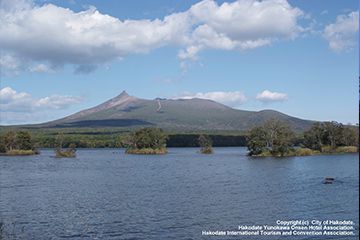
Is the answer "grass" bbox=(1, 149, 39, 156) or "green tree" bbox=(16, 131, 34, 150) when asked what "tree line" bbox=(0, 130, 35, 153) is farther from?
"grass" bbox=(1, 149, 39, 156)

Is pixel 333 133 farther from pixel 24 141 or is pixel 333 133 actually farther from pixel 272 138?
pixel 24 141

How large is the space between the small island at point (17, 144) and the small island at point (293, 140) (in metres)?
79.5

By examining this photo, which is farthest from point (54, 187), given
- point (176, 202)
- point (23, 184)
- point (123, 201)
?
point (176, 202)

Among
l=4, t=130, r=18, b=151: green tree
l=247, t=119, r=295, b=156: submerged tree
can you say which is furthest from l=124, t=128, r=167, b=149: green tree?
l=247, t=119, r=295, b=156: submerged tree

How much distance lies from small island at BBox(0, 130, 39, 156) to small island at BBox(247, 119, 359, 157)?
7954 cm

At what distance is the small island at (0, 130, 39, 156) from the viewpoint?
16459 centimetres

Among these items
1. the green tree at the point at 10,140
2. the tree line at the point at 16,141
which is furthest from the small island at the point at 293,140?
the green tree at the point at 10,140

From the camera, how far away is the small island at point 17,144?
165m

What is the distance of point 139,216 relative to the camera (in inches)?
1379

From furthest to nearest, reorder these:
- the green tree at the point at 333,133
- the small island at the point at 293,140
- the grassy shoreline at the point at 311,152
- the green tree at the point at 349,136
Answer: the green tree at the point at 349,136
the green tree at the point at 333,133
the grassy shoreline at the point at 311,152
the small island at the point at 293,140

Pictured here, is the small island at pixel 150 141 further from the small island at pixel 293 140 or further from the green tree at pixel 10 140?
the small island at pixel 293 140

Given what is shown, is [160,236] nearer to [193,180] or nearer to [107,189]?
[107,189]

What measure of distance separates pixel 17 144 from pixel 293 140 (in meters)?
96.0

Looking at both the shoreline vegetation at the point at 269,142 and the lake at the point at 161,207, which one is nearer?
the lake at the point at 161,207
